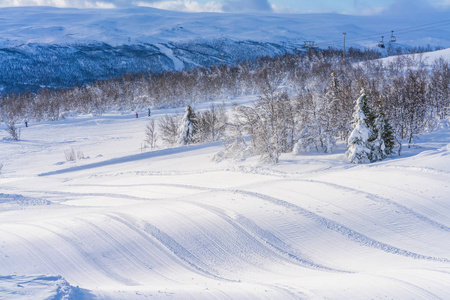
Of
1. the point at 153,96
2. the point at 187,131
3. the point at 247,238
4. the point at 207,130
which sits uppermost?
the point at 153,96

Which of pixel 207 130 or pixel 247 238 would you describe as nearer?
pixel 247 238

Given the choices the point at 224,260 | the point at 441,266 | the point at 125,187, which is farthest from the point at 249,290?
the point at 125,187

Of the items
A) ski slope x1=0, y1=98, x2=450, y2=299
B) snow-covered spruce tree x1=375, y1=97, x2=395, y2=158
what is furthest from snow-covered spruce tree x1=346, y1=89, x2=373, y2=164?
ski slope x1=0, y1=98, x2=450, y2=299

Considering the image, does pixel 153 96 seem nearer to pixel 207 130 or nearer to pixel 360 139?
pixel 207 130

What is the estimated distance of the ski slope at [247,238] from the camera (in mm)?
→ 8391

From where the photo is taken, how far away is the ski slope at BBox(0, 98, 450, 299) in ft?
27.5

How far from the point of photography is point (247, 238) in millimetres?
12781

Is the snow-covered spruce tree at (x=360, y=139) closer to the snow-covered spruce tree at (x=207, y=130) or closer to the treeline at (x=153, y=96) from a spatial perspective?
the snow-covered spruce tree at (x=207, y=130)

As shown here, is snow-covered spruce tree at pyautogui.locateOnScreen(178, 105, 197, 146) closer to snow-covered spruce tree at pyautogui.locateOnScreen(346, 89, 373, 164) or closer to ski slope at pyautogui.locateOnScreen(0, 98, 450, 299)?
ski slope at pyautogui.locateOnScreen(0, 98, 450, 299)

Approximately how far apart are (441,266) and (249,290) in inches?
229

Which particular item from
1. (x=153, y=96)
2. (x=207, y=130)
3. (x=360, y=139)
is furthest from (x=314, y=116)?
(x=153, y=96)

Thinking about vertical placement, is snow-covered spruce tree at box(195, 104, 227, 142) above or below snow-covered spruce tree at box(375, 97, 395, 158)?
below

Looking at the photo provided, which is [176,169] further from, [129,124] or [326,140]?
[129,124]

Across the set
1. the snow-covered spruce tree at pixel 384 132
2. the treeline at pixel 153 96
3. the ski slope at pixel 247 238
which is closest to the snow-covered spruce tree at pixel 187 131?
the ski slope at pixel 247 238
